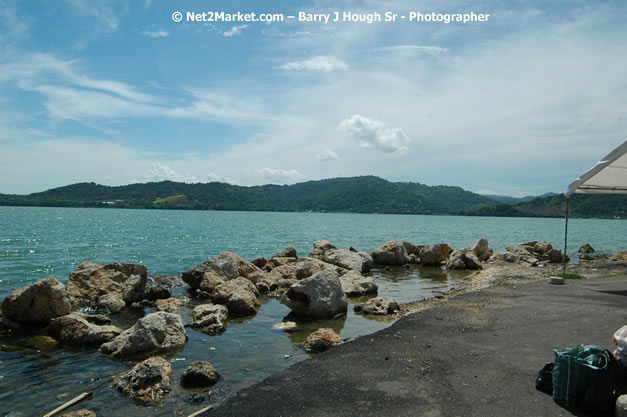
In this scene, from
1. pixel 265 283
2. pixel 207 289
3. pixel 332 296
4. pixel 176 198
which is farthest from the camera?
pixel 176 198

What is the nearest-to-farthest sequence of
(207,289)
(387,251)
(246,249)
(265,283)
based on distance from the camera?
(207,289) < (265,283) < (387,251) < (246,249)

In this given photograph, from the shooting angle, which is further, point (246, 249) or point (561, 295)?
point (246, 249)

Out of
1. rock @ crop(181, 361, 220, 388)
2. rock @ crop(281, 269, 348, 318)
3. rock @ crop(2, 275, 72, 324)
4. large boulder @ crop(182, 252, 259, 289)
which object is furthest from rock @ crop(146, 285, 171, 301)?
rock @ crop(181, 361, 220, 388)

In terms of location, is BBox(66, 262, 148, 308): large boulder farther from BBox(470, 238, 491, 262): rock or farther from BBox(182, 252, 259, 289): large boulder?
BBox(470, 238, 491, 262): rock

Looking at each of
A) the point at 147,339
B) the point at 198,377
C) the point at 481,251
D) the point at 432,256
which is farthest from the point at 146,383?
the point at 481,251

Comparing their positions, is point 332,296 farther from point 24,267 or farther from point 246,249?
point 246,249

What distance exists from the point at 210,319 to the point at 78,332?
125 inches

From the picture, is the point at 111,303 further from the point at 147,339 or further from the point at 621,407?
the point at 621,407

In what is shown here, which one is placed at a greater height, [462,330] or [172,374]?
[462,330]

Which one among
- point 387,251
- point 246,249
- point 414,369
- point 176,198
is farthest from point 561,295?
point 176,198

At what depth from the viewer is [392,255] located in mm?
26812

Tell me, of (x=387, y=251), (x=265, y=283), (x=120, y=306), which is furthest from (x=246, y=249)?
(x=120, y=306)

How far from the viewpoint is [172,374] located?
7781 millimetres

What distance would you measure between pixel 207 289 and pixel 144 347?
270 inches
